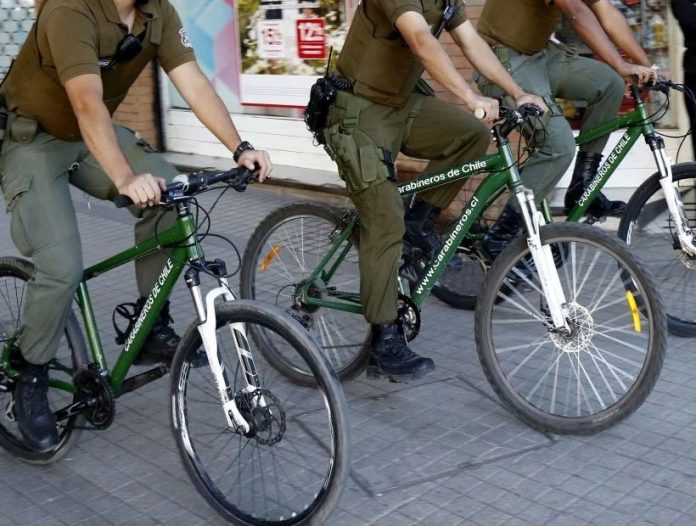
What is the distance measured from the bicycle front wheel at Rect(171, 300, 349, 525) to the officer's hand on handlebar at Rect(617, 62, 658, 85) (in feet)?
7.24

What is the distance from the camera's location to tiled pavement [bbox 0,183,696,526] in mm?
3695

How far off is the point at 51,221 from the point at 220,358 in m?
0.92

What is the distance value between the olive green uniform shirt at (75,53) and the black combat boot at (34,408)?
0.92m

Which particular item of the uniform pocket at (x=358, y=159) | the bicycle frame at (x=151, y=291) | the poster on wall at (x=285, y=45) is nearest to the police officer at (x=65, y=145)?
the bicycle frame at (x=151, y=291)

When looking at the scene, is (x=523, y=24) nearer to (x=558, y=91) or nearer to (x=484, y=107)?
(x=558, y=91)

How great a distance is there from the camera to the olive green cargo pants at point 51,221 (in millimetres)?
3938

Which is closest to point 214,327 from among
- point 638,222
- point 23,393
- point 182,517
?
point 182,517

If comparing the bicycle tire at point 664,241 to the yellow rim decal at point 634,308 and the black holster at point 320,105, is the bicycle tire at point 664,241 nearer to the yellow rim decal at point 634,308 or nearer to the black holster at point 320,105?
the yellow rim decal at point 634,308

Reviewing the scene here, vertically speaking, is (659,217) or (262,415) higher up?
(659,217)

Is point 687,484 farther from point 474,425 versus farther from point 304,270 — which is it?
point 304,270

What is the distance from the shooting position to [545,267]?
4047mm

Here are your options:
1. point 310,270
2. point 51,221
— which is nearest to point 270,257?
point 310,270

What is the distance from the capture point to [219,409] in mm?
3697

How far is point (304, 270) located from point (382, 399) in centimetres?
69
